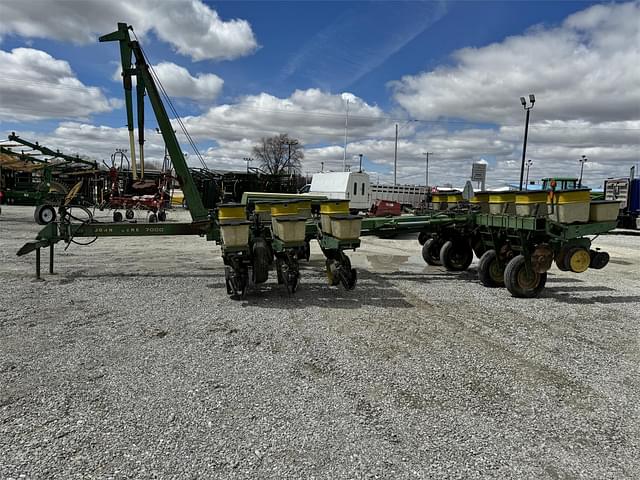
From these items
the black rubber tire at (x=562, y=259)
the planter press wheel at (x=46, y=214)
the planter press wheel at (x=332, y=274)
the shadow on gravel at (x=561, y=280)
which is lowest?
the shadow on gravel at (x=561, y=280)

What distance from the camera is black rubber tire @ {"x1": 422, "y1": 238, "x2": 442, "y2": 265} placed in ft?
35.5

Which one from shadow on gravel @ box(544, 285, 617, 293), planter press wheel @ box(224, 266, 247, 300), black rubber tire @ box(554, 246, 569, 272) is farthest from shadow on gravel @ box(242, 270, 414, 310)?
shadow on gravel @ box(544, 285, 617, 293)

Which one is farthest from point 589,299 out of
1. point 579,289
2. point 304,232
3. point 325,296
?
point 304,232

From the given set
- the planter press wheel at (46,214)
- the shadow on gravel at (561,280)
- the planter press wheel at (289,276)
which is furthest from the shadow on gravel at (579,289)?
the planter press wheel at (46,214)

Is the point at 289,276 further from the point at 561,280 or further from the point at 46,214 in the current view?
the point at 561,280

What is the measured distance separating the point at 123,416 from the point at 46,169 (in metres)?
21.1

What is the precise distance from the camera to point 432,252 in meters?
10.9

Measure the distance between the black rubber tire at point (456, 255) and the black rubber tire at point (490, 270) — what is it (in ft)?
5.20

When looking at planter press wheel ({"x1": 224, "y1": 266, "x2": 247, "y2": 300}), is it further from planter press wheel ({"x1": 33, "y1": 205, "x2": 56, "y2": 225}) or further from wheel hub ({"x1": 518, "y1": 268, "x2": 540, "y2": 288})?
wheel hub ({"x1": 518, "y1": 268, "x2": 540, "y2": 288})

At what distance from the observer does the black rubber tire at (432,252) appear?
35.5 feet

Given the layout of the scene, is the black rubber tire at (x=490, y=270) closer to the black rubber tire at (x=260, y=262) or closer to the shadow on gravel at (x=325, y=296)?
the shadow on gravel at (x=325, y=296)

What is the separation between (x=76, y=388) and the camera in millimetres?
3982

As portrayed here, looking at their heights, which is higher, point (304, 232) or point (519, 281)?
point (304, 232)

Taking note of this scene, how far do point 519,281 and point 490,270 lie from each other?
88 cm
